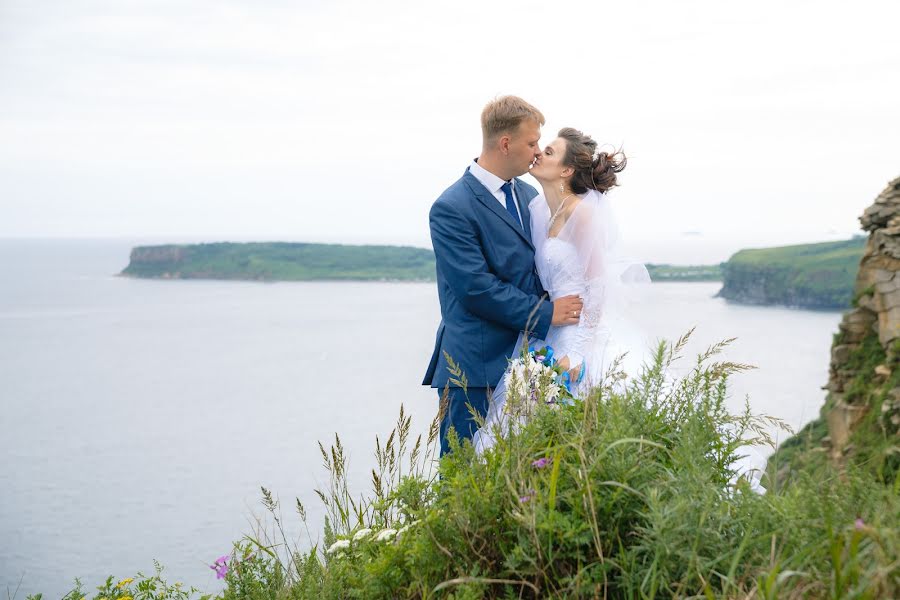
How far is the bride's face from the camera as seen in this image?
477cm

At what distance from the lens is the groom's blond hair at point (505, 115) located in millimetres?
4445

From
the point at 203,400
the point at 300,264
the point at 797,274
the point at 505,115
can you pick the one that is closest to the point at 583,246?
the point at 505,115

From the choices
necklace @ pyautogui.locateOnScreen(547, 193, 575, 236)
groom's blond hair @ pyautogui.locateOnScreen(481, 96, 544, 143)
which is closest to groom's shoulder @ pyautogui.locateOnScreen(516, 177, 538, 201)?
necklace @ pyautogui.locateOnScreen(547, 193, 575, 236)

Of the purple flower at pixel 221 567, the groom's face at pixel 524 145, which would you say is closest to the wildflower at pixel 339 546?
the purple flower at pixel 221 567

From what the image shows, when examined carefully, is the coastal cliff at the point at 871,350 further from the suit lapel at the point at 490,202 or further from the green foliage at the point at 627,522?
the green foliage at the point at 627,522

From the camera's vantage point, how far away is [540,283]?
481 centimetres

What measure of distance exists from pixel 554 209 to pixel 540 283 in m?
0.44

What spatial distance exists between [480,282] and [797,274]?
10660cm

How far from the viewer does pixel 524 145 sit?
178 inches

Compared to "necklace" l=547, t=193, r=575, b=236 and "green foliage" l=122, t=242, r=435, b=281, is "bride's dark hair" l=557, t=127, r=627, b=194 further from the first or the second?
"green foliage" l=122, t=242, r=435, b=281

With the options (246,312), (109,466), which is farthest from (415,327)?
(109,466)

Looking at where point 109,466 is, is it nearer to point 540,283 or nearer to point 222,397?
point 222,397

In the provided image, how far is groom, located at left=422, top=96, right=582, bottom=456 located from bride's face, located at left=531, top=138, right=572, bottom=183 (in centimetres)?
14

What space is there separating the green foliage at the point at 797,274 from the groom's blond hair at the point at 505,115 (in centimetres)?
9522
